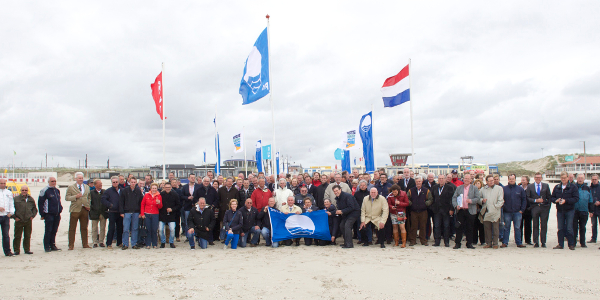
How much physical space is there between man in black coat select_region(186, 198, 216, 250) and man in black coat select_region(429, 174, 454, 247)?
5662 millimetres

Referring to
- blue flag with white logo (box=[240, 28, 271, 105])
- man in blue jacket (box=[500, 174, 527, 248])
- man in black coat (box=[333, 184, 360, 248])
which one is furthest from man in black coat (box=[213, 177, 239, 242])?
man in blue jacket (box=[500, 174, 527, 248])

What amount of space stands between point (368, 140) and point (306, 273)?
1221 centimetres

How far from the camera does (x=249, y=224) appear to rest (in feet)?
30.3

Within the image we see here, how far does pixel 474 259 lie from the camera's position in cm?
743

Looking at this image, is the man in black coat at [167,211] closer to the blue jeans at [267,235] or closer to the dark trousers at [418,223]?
the blue jeans at [267,235]

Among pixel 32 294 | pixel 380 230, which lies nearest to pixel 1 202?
pixel 32 294

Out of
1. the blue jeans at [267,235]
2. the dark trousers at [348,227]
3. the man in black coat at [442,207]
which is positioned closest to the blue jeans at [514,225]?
the man in black coat at [442,207]

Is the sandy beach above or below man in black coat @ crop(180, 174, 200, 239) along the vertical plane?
below

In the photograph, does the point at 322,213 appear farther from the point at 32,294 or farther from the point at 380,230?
the point at 32,294

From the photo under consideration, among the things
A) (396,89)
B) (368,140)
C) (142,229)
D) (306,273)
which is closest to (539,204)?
(306,273)

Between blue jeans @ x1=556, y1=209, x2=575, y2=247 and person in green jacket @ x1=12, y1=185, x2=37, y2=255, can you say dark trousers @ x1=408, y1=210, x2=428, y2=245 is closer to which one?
blue jeans @ x1=556, y1=209, x2=575, y2=247

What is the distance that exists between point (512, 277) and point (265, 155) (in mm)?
26822

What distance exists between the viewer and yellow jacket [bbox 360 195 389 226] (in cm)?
899

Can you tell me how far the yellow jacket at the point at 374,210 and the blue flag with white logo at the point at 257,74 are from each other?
16.3 feet
